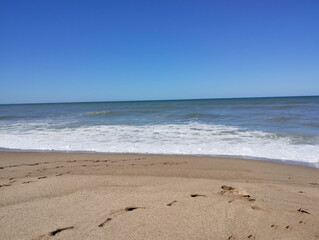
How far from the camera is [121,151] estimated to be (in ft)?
21.9

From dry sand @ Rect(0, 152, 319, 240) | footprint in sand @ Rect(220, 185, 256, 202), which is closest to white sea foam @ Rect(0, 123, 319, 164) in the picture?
dry sand @ Rect(0, 152, 319, 240)

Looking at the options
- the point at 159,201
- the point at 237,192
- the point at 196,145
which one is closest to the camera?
the point at 159,201

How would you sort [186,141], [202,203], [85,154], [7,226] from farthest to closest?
[186,141], [85,154], [202,203], [7,226]

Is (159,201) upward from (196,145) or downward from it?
upward

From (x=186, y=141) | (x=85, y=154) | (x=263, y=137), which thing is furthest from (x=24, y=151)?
(x=263, y=137)

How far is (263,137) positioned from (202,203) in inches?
253

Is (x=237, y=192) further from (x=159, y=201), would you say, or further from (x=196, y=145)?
(x=196, y=145)

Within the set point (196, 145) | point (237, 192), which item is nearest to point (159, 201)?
point (237, 192)

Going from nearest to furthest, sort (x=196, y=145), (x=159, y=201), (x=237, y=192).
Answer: (x=159, y=201) < (x=237, y=192) < (x=196, y=145)

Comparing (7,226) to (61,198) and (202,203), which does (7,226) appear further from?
(202,203)

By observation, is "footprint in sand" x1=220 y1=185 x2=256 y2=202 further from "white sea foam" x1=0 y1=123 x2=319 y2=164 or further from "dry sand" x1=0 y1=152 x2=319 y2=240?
"white sea foam" x1=0 y1=123 x2=319 y2=164

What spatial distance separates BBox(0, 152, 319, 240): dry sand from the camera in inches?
Result: 90.5

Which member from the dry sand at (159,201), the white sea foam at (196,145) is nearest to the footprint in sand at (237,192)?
the dry sand at (159,201)

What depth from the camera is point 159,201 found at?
2951 mm
